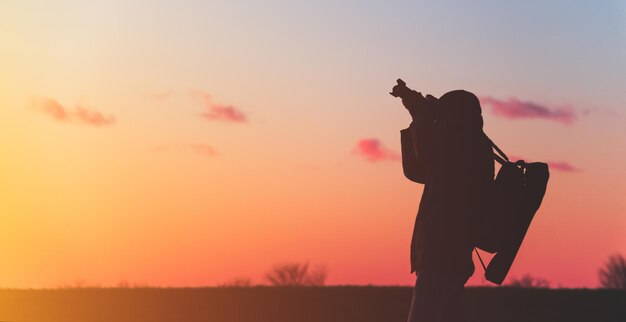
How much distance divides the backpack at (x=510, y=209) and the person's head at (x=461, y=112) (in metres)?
0.23

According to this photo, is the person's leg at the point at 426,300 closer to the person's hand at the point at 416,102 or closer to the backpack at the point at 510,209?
the backpack at the point at 510,209

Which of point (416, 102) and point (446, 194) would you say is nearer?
point (446, 194)

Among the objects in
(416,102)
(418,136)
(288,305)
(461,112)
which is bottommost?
(418,136)

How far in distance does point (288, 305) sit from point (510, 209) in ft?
24.8

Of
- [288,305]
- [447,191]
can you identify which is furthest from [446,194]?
[288,305]

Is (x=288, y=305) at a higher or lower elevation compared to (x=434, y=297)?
higher

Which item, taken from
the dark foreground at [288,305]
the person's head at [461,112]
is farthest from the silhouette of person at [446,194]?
the dark foreground at [288,305]

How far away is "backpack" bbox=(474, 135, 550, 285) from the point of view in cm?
733

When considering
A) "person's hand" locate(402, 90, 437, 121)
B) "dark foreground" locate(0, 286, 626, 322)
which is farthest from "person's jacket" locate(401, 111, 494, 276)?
"dark foreground" locate(0, 286, 626, 322)

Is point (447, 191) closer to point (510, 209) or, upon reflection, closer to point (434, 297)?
point (510, 209)

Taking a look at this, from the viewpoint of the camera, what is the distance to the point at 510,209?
7.34 metres

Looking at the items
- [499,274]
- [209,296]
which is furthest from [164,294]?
[499,274]

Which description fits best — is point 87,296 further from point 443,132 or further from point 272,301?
point 443,132

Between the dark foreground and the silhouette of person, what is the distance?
6.35 m
